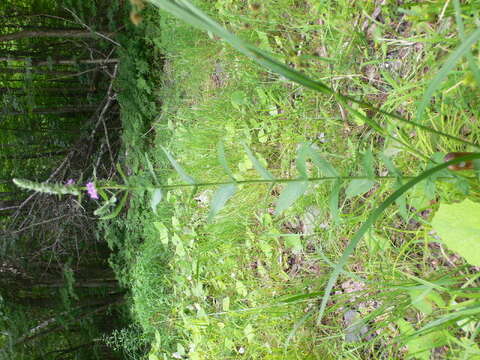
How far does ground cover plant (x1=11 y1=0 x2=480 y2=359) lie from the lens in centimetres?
95

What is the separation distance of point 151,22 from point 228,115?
1.40 m

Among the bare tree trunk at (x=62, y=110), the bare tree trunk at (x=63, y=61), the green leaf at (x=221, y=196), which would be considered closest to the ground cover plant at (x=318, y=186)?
the green leaf at (x=221, y=196)

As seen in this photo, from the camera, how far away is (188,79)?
293 centimetres

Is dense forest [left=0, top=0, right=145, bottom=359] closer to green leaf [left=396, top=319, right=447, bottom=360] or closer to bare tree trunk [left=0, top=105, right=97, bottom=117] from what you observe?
bare tree trunk [left=0, top=105, right=97, bottom=117]

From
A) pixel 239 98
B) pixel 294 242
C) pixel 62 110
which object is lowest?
pixel 62 110

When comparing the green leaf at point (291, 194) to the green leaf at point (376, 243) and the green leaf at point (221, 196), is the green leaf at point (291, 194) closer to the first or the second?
the green leaf at point (221, 196)

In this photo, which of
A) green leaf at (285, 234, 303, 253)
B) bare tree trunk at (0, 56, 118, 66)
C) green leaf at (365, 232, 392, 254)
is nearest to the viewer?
green leaf at (365, 232, 392, 254)

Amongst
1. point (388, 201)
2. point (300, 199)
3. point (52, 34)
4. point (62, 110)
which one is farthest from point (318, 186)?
point (62, 110)

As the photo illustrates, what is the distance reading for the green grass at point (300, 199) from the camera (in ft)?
4.03

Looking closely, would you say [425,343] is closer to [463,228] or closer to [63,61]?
[463,228]

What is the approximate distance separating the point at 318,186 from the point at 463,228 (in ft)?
2.33

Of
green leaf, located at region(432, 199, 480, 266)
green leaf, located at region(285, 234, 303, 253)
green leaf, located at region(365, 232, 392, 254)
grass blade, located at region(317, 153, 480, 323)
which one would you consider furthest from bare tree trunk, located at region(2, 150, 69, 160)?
grass blade, located at region(317, 153, 480, 323)

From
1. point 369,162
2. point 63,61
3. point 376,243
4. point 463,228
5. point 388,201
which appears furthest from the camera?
point 63,61

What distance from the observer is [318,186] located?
1.66 metres
